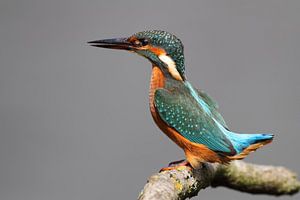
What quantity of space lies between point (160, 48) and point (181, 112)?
0.84 feet

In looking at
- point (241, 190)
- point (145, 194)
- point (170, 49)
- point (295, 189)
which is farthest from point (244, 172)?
point (145, 194)

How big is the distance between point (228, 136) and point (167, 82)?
1.04 ft

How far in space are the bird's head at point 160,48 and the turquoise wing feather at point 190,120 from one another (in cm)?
10

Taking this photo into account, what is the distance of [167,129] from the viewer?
7.63ft

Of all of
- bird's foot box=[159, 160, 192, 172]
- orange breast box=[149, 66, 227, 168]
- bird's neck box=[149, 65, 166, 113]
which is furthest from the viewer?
bird's neck box=[149, 65, 166, 113]

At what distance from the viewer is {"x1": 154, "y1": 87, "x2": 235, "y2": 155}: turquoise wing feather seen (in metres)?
2.26

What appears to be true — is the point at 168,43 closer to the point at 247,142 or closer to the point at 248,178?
the point at 247,142

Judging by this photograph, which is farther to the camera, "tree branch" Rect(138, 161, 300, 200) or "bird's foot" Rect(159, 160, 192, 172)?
"tree branch" Rect(138, 161, 300, 200)

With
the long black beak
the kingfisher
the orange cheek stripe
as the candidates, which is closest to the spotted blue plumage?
the kingfisher

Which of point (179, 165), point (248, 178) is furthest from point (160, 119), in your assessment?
point (248, 178)

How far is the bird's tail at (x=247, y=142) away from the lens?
2.19 metres

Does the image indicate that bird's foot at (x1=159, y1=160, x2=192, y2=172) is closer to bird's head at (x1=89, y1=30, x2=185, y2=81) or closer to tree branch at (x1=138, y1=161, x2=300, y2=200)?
tree branch at (x1=138, y1=161, x2=300, y2=200)

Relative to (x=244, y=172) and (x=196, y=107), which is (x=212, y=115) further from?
(x=244, y=172)

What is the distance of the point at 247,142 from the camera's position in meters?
2.22
